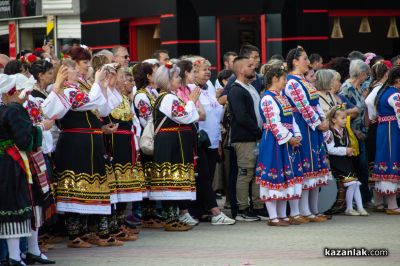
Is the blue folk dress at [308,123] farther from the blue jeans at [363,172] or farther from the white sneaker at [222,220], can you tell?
the blue jeans at [363,172]

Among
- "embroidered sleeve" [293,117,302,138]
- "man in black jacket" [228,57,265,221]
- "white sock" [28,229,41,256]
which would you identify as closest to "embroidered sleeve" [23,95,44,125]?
"white sock" [28,229,41,256]

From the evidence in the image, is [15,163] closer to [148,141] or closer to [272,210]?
[148,141]

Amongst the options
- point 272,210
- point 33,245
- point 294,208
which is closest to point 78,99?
point 33,245

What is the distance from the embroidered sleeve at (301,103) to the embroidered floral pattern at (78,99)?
10.7ft

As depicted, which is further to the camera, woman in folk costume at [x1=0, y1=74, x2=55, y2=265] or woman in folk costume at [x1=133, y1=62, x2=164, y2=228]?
woman in folk costume at [x1=133, y1=62, x2=164, y2=228]

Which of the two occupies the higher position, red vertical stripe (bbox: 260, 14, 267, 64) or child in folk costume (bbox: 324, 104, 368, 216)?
red vertical stripe (bbox: 260, 14, 267, 64)

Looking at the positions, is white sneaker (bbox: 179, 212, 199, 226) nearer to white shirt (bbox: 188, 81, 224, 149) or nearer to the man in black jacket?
the man in black jacket

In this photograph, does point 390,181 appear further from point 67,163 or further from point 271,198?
point 67,163

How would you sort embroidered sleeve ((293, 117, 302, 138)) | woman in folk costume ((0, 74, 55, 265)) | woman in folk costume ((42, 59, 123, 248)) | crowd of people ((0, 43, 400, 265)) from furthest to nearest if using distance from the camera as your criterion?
embroidered sleeve ((293, 117, 302, 138)), woman in folk costume ((42, 59, 123, 248)), crowd of people ((0, 43, 400, 265)), woman in folk costume ((0, 74, 55, 265))

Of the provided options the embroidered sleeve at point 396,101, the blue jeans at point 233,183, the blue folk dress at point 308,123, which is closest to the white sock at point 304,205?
the blue folk dress at point 308,123

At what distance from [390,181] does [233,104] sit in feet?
8.43

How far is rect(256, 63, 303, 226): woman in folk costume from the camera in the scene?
44.6 feet

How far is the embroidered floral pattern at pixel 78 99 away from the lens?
11.9m

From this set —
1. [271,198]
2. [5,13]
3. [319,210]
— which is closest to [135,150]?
[271,198]
